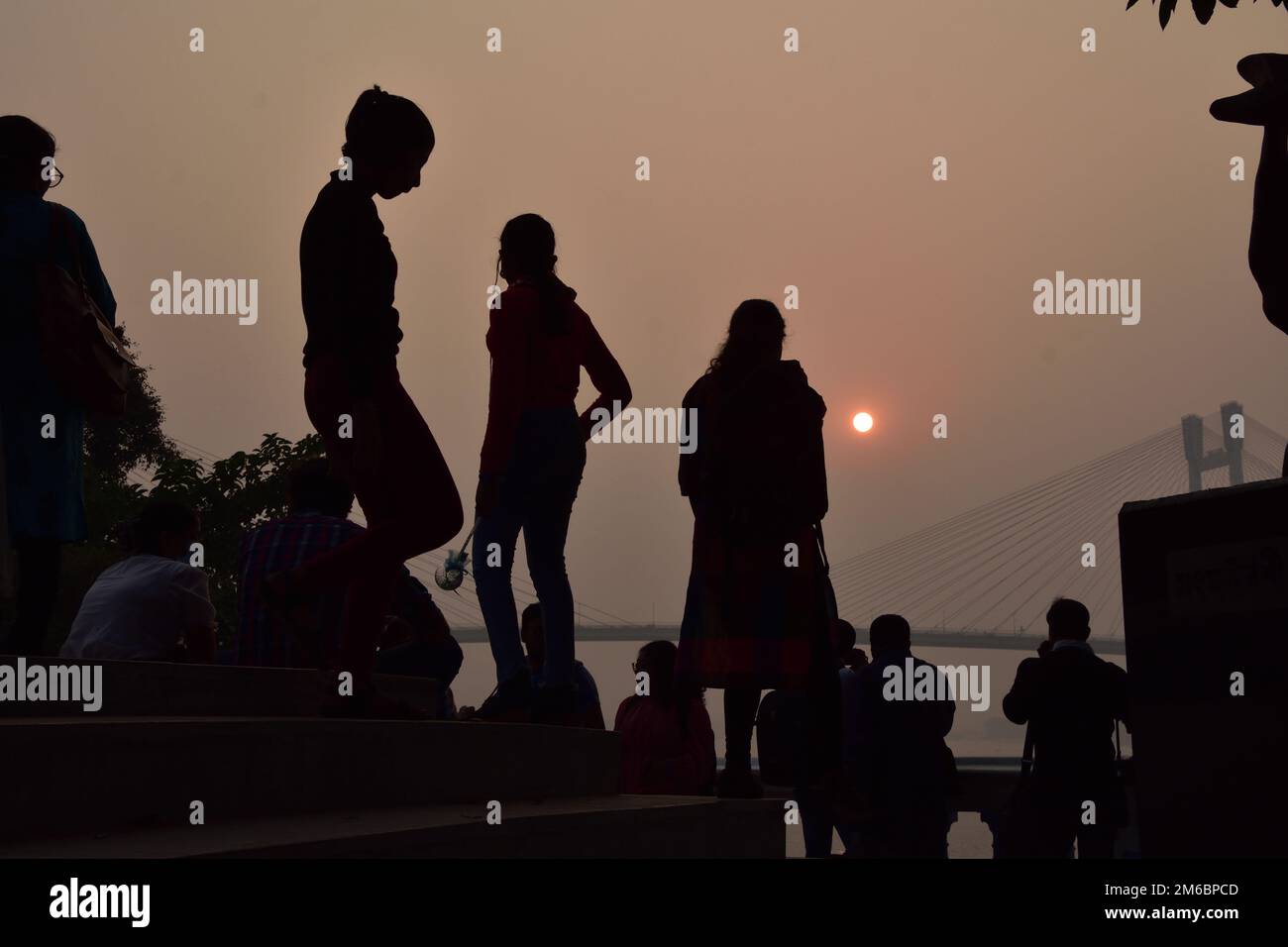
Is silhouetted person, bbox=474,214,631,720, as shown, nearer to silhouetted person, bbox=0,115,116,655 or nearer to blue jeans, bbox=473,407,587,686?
blue jeans, bbox=473,407,587,686

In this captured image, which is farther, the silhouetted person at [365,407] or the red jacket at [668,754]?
the red jacket at [668,754]

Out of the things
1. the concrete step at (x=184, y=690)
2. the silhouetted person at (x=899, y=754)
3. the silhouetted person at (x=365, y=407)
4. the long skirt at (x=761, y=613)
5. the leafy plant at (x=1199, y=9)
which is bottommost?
the silhouetted person at (x=899, y=754)

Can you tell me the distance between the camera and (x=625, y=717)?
5.56m

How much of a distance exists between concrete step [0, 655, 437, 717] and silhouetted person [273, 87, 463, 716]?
218 mm

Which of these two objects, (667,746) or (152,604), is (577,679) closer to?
(667,746)

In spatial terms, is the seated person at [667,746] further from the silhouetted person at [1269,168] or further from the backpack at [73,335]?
the silhouetted person at [1269,168]

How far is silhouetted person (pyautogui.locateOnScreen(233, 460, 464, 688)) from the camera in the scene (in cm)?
429

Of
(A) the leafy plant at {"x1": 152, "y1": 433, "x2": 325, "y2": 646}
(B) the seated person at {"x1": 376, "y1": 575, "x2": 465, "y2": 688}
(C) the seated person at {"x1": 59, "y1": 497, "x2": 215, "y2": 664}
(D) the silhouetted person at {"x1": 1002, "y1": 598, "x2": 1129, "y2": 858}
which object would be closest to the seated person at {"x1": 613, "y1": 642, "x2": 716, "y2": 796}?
(B) the seated person at {"x1": 376, "y1": 575, "x2": 465, "y2": 688}

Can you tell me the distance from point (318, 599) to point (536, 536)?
2.21 ft

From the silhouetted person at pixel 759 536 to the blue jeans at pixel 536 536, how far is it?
18.0 inches

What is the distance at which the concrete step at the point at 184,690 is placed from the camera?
339 cm

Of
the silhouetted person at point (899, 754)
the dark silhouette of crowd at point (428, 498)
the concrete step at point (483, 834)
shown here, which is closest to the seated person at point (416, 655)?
the dark silhouette of crowd at point (428, 498)
